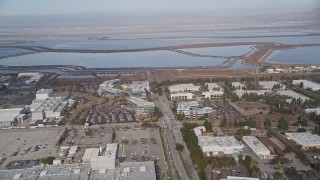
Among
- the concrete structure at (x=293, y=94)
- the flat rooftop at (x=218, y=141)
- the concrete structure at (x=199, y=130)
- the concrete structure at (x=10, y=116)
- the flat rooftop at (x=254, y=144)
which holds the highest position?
the concrete structure at (x=293, y=94)

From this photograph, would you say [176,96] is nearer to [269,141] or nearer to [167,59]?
[269,141]

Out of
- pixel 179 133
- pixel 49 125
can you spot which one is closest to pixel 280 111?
pixel 179 133

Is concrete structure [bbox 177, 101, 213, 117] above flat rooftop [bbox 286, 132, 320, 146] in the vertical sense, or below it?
above

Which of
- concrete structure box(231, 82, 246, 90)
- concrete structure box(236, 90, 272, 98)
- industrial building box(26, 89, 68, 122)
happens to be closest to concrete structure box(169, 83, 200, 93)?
concrete structure box(231, 82, 246, 90)

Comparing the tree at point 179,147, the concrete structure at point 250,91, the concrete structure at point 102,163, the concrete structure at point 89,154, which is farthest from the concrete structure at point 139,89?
the concrete structure at point 102,163

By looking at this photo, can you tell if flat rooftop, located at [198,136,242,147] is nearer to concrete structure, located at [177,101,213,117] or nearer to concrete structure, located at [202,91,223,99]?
concrete structure, located at [177,101,213,117]

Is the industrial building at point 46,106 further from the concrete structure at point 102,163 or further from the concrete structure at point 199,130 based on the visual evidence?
the concrete structure at point 102,163
